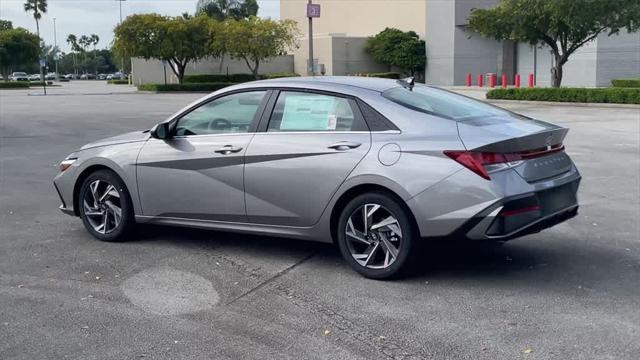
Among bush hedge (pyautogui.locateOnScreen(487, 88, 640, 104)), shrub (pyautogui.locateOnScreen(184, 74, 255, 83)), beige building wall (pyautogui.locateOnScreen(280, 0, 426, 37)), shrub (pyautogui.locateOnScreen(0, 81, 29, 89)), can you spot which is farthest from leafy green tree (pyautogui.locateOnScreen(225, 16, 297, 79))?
bush hedge (pyautogui.locateOnScreen(487, 88, 640, 104))

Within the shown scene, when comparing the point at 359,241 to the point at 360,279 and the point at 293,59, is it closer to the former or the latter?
the point at 360,279

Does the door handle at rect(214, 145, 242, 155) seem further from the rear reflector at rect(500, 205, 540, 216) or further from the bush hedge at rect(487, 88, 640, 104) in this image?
the bush hedge at rect(487, 88, 640, 104)

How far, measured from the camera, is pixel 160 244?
6.94 metres

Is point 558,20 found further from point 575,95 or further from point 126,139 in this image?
point 126,139

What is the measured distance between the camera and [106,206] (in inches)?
275

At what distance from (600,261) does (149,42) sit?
5002 cm

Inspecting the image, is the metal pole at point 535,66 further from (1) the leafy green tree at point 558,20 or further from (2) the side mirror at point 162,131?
(2) the side mirror at point 162,131

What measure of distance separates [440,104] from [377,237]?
4.08ft

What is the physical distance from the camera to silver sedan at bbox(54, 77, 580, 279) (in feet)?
17.3

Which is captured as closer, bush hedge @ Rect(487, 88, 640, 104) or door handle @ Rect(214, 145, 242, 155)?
door handle @ Rect(214, 145, 242, 155)

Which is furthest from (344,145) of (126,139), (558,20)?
(558,20)

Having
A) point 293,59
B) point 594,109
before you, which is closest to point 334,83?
point 594,109

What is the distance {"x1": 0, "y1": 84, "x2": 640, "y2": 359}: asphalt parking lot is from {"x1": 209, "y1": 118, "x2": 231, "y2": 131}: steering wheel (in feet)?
3.68

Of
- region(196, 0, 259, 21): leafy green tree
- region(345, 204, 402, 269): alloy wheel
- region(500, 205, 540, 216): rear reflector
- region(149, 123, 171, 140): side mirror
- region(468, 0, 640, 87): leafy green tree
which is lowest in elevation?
region(345, 204, 402, 269): alloy wheel
